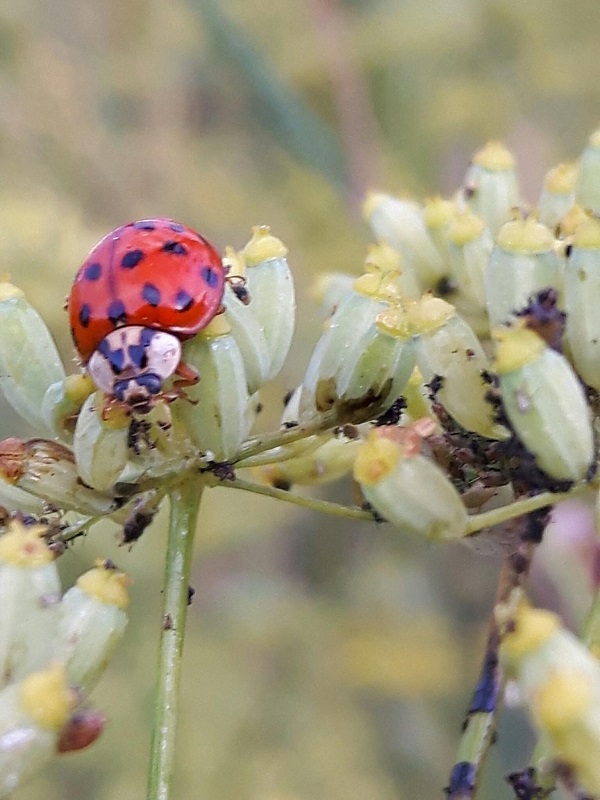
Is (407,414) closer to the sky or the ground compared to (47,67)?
closer to the ground

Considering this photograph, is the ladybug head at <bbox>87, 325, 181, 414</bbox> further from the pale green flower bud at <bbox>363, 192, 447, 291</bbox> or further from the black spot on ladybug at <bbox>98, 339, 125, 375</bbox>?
the pale green flower bud at <bbox>363, 192, 447, 291</bbox>

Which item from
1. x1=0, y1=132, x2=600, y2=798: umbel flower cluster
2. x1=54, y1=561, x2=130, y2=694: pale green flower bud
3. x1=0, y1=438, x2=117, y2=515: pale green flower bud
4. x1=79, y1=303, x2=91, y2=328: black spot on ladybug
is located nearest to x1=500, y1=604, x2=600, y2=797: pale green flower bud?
x1=0, y1=132, x2=600, y2=798: umbel flower cluster

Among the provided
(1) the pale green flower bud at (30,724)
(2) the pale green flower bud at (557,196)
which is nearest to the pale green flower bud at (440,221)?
(2) the pale green flower bud at (557,196)

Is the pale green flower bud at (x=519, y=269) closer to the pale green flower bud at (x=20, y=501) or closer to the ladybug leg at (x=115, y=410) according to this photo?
the ladybug leg at (x=115, y=410)

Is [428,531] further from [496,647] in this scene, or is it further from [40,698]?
[40,698]

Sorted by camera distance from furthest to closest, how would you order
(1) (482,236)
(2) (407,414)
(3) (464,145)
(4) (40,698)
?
1. (3) (464,145)
2. (1) (482,236)
3. (2) (407,414)
4. (4) (40,698)

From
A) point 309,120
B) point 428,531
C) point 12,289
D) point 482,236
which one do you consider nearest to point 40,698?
point 428,531

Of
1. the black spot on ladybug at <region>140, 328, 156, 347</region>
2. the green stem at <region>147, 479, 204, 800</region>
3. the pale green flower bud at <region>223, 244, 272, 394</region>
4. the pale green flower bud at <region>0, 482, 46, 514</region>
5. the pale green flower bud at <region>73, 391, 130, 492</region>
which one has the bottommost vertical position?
the green stem at <region>147, 479, 204, 800</region>

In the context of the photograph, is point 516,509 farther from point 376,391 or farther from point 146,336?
point 146,336
